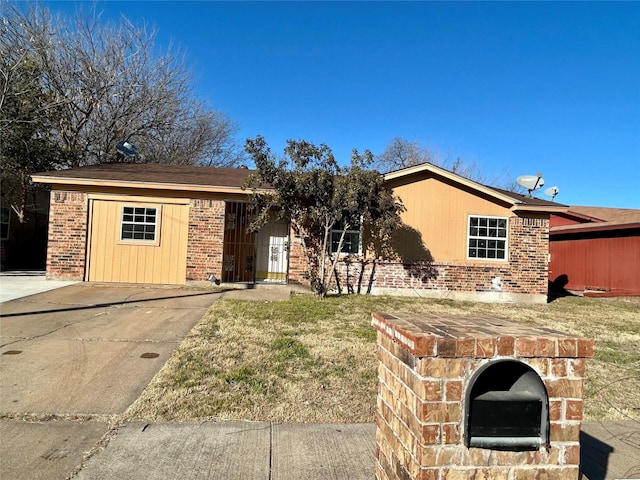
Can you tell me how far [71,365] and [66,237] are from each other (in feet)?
26.7

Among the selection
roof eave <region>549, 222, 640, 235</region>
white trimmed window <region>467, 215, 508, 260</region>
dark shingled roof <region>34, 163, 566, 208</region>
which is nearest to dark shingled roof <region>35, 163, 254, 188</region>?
dark shingled roof <region>34, 163, 566, 208</region>

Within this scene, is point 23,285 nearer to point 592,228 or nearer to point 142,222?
point 142,222

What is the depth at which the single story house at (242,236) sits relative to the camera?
478 inches

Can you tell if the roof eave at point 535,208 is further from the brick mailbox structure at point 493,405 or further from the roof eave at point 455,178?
the brick mailbox structure at point 493,405

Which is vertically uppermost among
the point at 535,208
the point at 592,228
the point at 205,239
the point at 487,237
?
the point at 535,208

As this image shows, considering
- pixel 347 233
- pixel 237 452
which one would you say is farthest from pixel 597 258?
pixel 237 452

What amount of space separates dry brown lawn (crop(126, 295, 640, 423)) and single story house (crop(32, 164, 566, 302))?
3.31 meters

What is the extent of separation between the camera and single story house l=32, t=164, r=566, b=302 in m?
12.1

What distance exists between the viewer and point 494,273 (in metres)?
12.7

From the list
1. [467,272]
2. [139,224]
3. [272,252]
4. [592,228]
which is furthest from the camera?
[592,228]

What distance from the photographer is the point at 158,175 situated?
43.4 feet

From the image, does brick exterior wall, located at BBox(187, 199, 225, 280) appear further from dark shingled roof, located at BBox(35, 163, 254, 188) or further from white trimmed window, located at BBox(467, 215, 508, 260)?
white trimmed window, located at BBox(467, 215, 508, 260)

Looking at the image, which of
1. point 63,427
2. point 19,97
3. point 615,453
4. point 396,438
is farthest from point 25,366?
point 19,97

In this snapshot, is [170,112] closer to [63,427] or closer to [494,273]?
[494,273]
